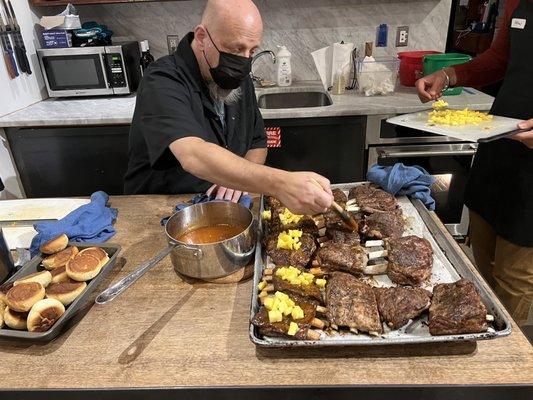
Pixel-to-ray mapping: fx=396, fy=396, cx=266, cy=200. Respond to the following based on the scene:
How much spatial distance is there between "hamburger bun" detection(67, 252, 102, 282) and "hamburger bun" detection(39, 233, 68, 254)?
117mm

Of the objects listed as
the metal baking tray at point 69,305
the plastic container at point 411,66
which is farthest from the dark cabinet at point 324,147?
the metal baking tray at point 69,305

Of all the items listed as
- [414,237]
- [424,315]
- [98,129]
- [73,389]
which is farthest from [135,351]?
[98,129]

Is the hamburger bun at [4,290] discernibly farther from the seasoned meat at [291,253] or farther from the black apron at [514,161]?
the black apron at [514,161]

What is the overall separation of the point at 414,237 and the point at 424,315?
1.03 ft

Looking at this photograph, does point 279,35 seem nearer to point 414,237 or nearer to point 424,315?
point 414,237

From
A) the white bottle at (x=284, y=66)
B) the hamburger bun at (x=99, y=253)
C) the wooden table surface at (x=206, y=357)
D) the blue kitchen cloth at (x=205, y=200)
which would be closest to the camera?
the wooden table surface at (x=206, y=357)

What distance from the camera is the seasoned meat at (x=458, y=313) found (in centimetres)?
100

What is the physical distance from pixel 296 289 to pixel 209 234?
385 mm

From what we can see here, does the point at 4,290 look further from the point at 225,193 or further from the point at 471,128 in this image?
the point at 471,128

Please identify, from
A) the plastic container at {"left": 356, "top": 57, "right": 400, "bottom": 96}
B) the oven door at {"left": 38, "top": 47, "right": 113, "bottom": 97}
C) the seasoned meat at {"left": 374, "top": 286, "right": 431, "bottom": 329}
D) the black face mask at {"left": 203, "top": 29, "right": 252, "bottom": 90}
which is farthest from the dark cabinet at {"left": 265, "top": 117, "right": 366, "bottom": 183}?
the seasoned meat at {"left": 374, "top": 286, "right": 431, "bottom": 329}

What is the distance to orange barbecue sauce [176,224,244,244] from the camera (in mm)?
1344

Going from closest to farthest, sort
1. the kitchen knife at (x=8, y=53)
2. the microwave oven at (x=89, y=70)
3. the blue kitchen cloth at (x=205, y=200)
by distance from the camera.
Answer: the blue kitchen cloth at (x=205, y=200), the kitchen knife at (x=8, y=53), the microwave oven at (x=89, y=70)

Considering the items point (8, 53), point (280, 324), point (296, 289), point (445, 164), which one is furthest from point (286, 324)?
point (8, 53)

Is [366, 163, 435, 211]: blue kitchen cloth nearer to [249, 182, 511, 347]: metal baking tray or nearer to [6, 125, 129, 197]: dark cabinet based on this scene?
[249, 182, 511, 347]: metal baking tray
